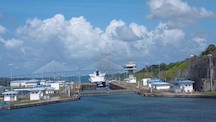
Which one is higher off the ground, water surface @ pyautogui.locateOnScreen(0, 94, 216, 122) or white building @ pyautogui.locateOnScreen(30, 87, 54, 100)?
white building @ pyautogui.locateOnScreen(30, 87, 54, 100)

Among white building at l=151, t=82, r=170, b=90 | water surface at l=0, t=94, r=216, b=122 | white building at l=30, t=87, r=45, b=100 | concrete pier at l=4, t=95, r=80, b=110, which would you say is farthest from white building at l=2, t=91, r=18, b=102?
white building at l=151, t=82, r=170, b=90

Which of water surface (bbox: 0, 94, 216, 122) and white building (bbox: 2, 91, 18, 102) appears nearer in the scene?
water surface (bbox: 0, 94, 216, 122)

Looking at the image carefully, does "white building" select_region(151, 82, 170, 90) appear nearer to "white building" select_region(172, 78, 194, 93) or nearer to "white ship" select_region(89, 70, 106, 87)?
"white building" select_region(172, 78, 194, 93)

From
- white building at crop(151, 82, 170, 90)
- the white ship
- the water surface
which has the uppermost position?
the white ship

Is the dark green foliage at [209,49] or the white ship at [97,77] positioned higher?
the dark green foliage at [209,49]

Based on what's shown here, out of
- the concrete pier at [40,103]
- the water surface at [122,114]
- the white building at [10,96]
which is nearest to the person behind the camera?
the water surface at [122,114]

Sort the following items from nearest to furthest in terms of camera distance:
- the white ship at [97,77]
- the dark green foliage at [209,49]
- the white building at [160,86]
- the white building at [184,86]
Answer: the white building at [184,86], the white building at [160,86], the dark green foliage at [209,49], the white ship at [97,77]

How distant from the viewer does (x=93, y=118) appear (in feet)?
163

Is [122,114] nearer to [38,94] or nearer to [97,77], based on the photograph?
[38,94]

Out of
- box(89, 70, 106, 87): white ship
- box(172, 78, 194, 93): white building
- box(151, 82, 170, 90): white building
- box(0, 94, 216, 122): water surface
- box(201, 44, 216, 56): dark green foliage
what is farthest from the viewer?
box(89, 70, 106, 87): white ship

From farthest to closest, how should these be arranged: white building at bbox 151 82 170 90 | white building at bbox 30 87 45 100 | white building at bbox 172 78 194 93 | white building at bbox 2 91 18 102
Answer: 1. white building at bbox 151 82 170 90
2. white building at bbox 172 78 194 93
3. white building at bbox 30 87 45 100
4. white building at bbox 2 91 18 102

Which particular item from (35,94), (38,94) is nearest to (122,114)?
(38,94)

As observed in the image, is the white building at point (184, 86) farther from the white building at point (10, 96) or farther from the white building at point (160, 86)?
the white building at point (10, 96)

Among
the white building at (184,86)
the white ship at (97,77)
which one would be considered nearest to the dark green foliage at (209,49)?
the white building at (184,86)
